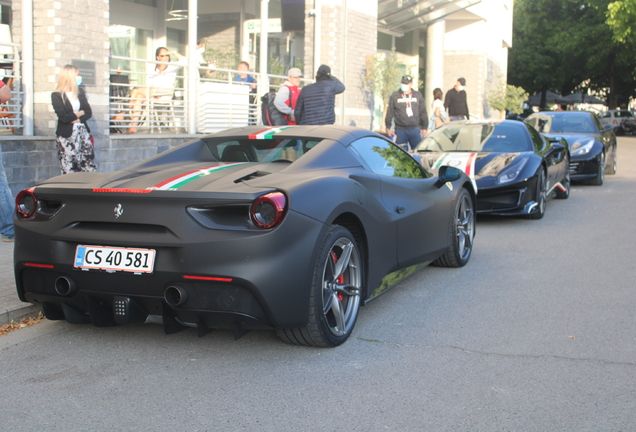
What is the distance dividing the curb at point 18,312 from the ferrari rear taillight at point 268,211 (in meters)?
2.08

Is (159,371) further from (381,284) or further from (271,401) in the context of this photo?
(381,284)

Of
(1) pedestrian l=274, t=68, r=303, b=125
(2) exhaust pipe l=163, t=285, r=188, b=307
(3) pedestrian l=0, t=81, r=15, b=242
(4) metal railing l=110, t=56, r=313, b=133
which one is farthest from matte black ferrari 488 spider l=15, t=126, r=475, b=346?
(4) metal railing l=110, t=56, r=313, b=133

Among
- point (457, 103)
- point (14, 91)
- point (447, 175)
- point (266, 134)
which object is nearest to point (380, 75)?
point (457, 103)

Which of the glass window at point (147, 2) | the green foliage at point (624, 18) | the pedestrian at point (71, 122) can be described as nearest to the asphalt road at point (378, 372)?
the pedestrian at point (71, 122)

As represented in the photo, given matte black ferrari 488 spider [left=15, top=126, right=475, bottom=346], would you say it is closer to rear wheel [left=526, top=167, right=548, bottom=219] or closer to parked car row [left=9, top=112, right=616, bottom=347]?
parked car row [left=9, top=112, right=616, bottom=347]

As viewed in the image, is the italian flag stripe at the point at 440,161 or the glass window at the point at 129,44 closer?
the italian flag stripe at the point at 440,161

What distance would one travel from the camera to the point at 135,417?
3197 millimetres

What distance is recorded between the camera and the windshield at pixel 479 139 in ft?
31.8

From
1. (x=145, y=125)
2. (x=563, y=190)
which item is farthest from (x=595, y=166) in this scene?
(x=145, y=125)

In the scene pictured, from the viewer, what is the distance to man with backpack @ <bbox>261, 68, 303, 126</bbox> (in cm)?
1083

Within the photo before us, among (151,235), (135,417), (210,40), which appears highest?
(210,40)

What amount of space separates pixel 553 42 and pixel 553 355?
156 feet

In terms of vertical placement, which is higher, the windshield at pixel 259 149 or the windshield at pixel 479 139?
the windshield at pixel 479 139

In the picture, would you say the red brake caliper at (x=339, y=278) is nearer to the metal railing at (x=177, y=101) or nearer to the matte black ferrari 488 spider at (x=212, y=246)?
the matte black ferrari 488 spider at (x=212, y=246)
